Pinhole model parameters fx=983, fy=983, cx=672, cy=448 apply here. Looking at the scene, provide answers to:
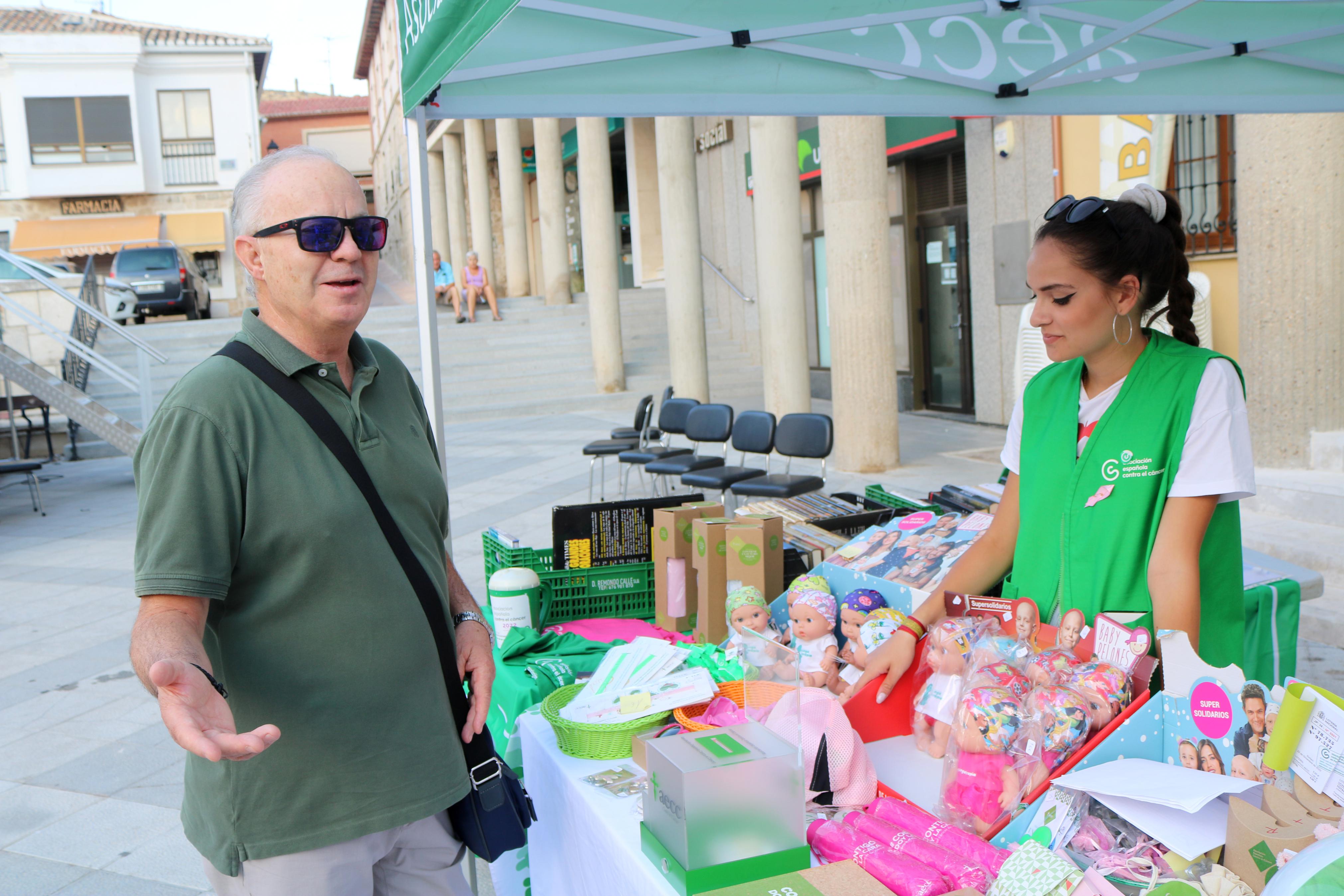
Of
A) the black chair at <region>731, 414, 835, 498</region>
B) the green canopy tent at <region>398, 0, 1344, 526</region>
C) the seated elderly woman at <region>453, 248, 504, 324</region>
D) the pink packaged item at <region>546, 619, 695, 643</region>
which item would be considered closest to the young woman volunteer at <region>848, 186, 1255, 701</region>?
the pink packaged item at <region>546, 619, 695, 643</region>

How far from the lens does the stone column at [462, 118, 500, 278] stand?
19562mm

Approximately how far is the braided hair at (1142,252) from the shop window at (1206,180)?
5.79 metres

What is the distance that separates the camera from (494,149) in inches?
1036

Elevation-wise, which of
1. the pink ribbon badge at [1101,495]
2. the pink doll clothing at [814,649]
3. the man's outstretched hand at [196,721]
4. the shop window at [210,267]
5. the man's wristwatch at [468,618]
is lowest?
the pink doll clothing at [814,649]

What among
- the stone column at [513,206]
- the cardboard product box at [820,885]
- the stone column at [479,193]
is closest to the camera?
the cardboard product box at [820,885]

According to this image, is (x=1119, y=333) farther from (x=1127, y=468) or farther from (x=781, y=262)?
(x=781, y=262)

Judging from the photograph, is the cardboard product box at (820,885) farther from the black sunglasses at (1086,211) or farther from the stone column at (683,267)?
the stone column at (683,267)

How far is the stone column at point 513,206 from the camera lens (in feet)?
57.5

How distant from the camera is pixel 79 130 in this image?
28.7 m

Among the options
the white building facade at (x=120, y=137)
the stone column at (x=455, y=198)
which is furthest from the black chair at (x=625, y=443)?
the white building facade at (x=120, y=137)

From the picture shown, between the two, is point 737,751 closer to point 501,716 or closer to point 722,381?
point 501,716

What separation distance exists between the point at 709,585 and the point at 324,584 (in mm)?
1394

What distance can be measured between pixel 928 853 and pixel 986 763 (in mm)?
214

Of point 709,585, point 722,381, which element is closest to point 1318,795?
point 709,585
